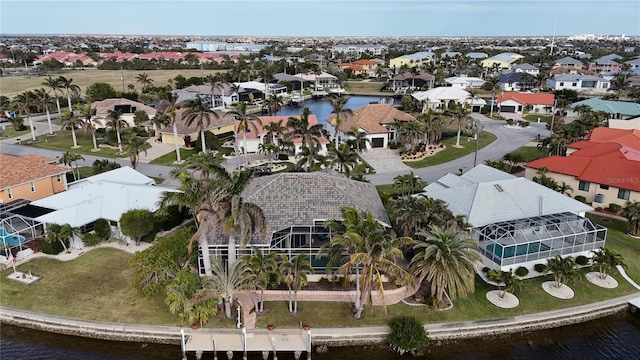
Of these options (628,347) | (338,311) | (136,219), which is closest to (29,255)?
(136,219)

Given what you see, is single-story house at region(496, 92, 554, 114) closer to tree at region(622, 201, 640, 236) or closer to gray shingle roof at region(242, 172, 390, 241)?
tree at region(622, 201, 640, 236)

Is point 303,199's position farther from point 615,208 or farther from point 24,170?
point 615,208

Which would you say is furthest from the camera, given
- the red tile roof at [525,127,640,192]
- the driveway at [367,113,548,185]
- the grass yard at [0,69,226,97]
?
the grass yard at [0,69,226,97]

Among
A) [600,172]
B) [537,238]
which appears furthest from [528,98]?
[537,238]

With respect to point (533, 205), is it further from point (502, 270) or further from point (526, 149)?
point (526, 149)

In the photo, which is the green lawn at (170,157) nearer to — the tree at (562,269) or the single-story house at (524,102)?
the tree at (562,269)

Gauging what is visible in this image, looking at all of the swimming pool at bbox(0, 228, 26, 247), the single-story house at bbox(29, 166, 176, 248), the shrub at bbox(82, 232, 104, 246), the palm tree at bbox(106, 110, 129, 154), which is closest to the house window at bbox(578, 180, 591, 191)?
the single-story house at bbox(29, 166, 176, 248)

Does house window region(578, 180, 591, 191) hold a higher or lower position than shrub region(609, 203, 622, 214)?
higher
